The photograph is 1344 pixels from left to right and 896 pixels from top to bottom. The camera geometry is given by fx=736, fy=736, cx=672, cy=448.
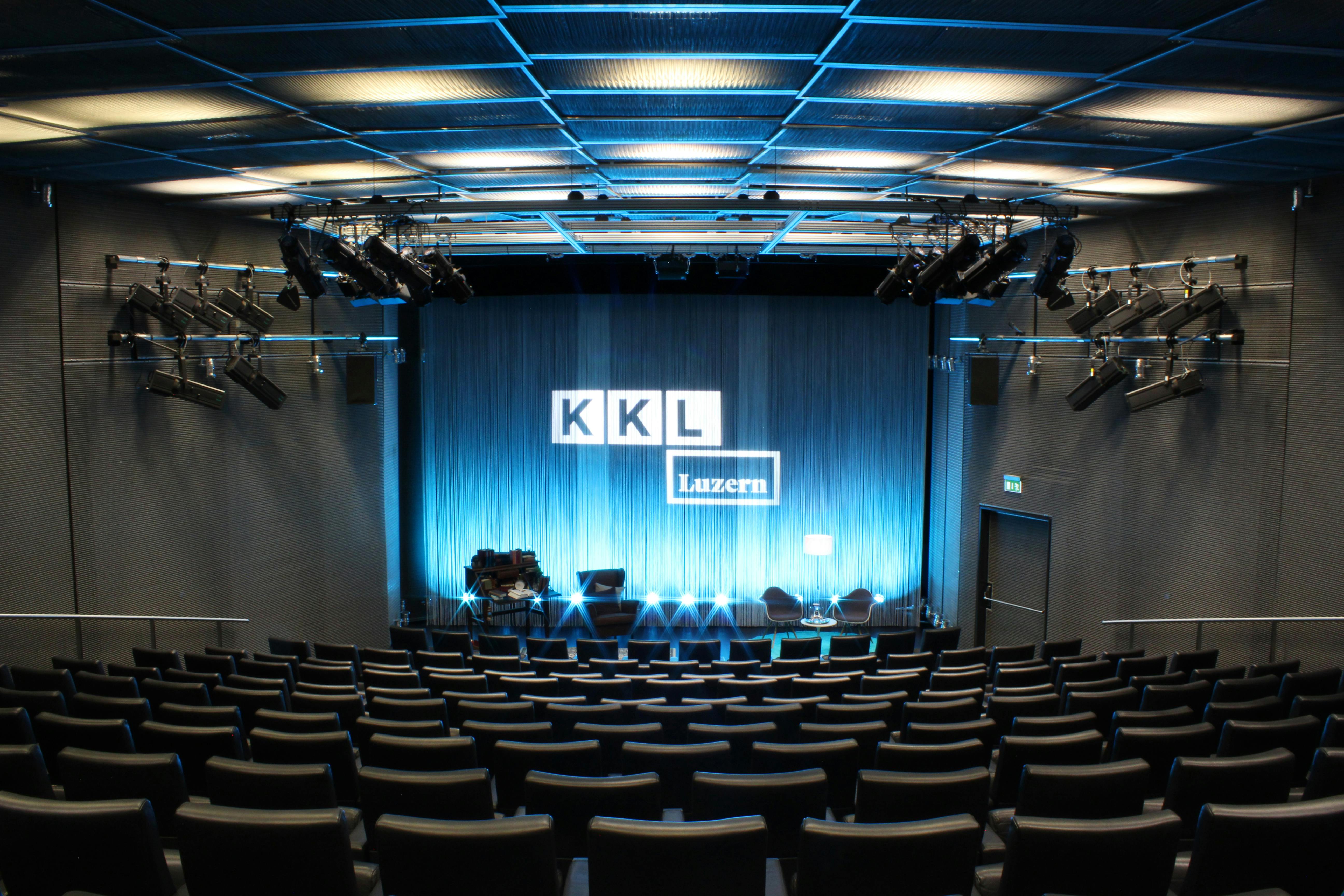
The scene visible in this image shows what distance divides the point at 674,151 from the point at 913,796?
18.5 ft

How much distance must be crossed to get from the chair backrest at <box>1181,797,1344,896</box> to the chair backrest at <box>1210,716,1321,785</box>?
1.75 metres

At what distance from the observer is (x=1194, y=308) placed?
324 inches

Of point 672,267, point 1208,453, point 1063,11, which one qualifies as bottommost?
point 1208,453

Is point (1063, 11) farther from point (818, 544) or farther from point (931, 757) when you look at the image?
point (818, 544)

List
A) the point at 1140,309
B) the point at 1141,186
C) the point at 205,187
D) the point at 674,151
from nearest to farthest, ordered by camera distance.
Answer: the point at 674,151, the point at 1141,186, the point at 205,187, the point at 1140,309

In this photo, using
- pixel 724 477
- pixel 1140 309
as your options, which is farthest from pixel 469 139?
pixel 724 477

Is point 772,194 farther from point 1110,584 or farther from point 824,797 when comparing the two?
point 1110,584

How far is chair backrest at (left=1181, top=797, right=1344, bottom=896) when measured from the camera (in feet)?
8.60

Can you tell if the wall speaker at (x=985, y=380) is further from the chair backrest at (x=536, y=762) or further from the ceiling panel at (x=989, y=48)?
the chair backrest at (x=536, y=762)

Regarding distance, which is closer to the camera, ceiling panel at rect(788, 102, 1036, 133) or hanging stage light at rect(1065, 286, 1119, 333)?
ceiling panel at rect(788, 102, 1036, 133)

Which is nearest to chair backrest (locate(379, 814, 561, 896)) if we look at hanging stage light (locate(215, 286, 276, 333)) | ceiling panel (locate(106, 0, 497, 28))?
ceiling panel (locate(106, 0, 497, 28))

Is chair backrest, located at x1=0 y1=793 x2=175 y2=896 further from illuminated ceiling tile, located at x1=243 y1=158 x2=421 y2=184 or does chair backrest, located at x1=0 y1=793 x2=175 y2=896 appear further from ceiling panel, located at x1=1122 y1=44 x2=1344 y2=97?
ceiling panel, located at x1=1122 y1=44 x2=1344 y2=97

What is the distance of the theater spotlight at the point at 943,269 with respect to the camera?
682 cm

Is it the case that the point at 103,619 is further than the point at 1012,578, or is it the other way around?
the point at 1012,578
